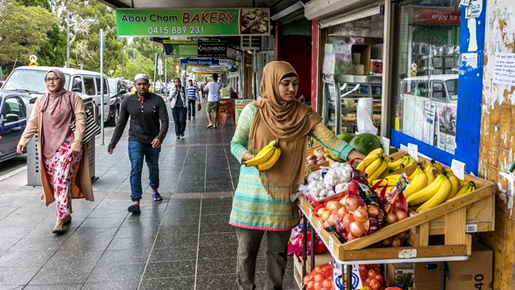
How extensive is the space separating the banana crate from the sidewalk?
6.32 ft

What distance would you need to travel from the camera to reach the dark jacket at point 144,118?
6785 millimetres

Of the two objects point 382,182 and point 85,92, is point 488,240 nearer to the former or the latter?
point 382,182

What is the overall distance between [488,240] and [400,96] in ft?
7.13

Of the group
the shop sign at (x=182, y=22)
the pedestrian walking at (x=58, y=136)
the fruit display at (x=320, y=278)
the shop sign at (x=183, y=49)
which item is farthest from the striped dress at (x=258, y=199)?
the shop sign at (x=183, y=49)

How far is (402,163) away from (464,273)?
1075 mm

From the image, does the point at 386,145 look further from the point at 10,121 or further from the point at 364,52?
the point at 10,121

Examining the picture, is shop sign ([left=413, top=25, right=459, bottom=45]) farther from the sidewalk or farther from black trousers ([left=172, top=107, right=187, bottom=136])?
black trousers ([left=172, top=107, right=187, bottom=136])

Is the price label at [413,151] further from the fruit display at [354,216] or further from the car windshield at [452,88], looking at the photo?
the fruit display at [354,216]

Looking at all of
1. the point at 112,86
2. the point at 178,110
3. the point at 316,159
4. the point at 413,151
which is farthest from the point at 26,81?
the point at 413,151

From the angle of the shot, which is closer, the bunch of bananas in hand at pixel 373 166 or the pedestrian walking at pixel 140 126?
the bunch of bananas in hand at pixel 373 166

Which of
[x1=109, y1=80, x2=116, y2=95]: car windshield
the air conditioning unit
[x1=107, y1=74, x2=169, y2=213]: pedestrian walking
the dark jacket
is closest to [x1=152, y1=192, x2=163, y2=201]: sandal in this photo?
[x1=107, y1=74, x2=169, y2=213]: pedestrian walking

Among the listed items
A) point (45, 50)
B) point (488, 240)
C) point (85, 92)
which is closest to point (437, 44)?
point (488, 240)

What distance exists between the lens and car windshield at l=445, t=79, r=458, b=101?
13.1 feet

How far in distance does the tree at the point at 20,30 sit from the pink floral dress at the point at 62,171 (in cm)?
2917
